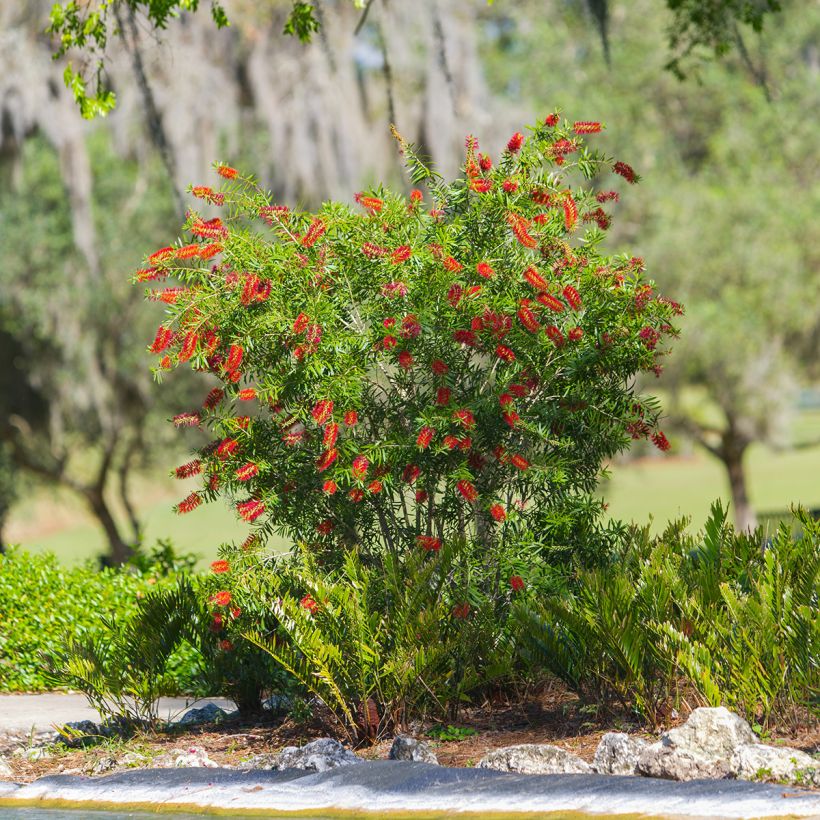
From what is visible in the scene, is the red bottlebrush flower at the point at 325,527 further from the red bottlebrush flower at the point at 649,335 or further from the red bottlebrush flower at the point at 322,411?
the red bottlebrush flower at the point at 649,335

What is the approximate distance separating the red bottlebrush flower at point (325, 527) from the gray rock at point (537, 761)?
1.64 m

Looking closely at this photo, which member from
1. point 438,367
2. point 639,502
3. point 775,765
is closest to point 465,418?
point 438,367

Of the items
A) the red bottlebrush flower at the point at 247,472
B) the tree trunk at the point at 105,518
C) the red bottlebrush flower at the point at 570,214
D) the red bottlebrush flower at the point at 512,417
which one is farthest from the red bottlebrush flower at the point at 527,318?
the tree trunk at the point at 105,518

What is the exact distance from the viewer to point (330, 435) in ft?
20.6

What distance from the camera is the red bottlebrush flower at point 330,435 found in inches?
247

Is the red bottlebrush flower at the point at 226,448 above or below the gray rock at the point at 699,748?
above

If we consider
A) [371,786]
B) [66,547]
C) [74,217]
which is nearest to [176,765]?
[371,786]

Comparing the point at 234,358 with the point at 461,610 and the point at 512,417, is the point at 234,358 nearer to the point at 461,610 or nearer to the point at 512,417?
the point at 512,417

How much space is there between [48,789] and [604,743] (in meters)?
2.72

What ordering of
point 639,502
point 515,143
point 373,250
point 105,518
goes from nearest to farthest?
point 373,250 → point 515,143 → point 105,518 → point 639,502

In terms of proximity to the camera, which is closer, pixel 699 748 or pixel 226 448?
pixel 699 748

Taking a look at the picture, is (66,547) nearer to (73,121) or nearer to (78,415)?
(78,415)

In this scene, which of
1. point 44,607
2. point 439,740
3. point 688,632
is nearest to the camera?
point 688,632

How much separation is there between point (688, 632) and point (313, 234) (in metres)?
2.85
